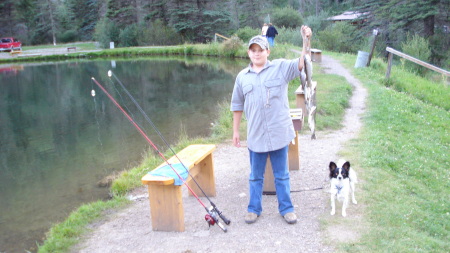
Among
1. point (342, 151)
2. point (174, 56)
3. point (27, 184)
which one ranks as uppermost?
point (174, 56)

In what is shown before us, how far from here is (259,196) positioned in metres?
4.89

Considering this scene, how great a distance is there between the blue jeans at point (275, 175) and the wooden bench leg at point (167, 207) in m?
0.84

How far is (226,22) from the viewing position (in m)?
46.4

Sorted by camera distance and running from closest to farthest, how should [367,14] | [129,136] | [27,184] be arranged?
[27,184] → [129,136] → [367,14]

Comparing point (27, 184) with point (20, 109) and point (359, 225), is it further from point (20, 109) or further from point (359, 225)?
point (20, 109)

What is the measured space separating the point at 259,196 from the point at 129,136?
8143 mm

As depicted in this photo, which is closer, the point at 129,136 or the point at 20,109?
the point at 129,136

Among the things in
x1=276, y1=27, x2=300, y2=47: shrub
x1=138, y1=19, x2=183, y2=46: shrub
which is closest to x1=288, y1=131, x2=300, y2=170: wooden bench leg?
x1=276, y1=27, x2=300, y2=47: shrub

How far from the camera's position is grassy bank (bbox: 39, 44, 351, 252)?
Result: 5.36m

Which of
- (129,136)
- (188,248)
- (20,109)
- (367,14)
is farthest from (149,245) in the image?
(367,14)

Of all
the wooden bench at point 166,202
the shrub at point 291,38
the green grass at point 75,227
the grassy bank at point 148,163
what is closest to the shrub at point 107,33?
the shrub at point 291,38

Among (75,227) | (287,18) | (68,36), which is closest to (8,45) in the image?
(68,36)

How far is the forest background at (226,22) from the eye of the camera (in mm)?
25250

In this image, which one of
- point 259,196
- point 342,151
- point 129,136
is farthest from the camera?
point 129,136
